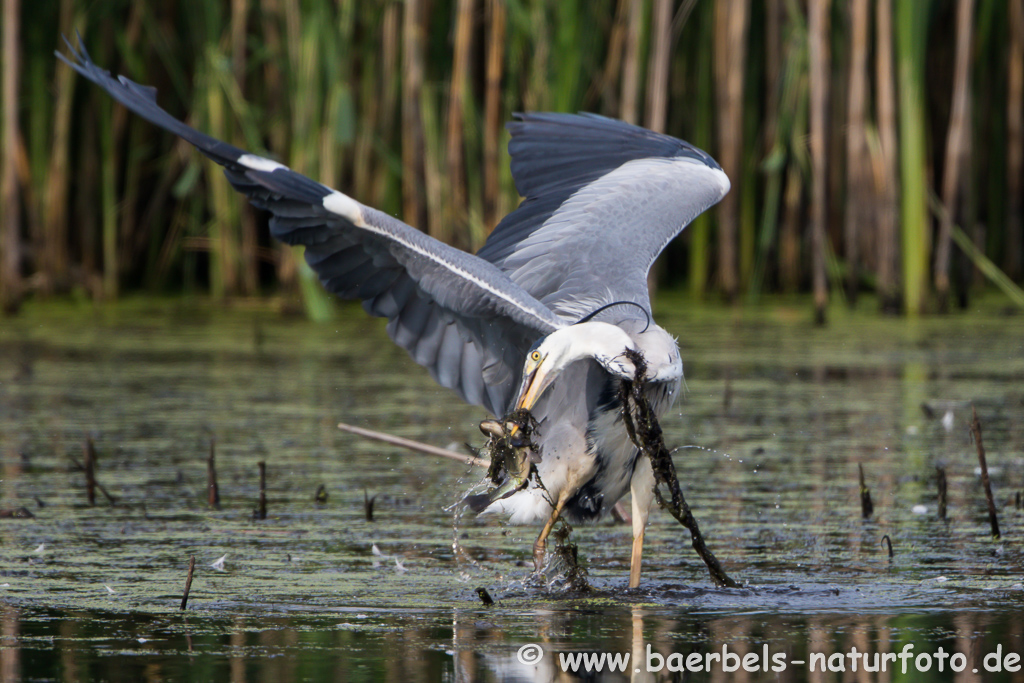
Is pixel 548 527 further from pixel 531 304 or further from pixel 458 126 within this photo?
pixel 458 126

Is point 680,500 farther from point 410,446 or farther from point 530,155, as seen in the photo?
point 530,155

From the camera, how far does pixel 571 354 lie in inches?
145

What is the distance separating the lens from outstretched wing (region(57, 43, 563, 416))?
12.6ft

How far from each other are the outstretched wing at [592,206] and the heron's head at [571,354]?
20.6 inches

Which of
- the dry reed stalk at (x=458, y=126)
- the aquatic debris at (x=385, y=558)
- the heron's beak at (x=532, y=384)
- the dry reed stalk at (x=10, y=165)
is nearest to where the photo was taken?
the heron's beak at (x=532, y=384)

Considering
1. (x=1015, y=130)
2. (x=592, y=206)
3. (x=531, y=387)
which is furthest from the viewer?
(x=1015, y=130)

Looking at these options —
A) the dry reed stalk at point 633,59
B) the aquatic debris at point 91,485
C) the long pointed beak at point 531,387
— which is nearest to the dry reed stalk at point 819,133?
the dry reed stalk at point 633,59

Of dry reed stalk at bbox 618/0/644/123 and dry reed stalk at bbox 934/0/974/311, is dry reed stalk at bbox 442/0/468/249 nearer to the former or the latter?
dry reed stalk at bbox 618/0/644/123

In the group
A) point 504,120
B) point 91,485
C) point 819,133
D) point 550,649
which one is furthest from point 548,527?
point 504,120

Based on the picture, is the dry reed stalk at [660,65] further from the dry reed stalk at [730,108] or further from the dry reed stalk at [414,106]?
the dry reed stalk at [414,106]

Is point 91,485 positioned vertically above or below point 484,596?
above

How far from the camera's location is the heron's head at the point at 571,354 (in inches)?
143

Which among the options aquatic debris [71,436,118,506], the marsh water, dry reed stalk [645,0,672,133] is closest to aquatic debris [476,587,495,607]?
the marsh water

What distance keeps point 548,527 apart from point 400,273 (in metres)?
0.76
